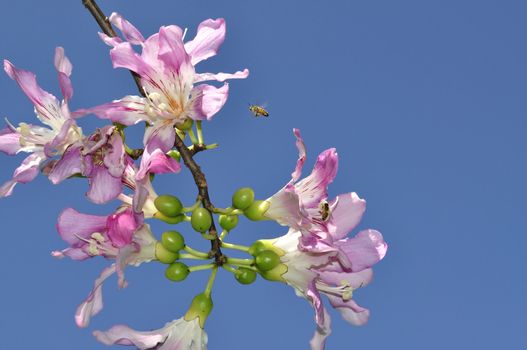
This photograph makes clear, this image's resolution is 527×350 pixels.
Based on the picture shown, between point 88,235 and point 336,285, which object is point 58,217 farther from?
point 336,285

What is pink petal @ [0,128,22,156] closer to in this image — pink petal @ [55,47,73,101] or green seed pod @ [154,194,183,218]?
pink petal @ [55,47,73,101]

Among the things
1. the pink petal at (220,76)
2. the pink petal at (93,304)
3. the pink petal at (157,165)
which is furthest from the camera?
the pink petal at (93,304)

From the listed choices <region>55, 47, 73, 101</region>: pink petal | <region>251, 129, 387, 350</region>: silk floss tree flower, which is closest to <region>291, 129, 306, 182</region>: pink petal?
<region>251, 129, 387, 350</region>: silk floss tree flower

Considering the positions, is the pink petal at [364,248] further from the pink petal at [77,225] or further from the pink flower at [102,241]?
the pink petal at [77,225]

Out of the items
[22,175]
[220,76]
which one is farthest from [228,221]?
[22,175]

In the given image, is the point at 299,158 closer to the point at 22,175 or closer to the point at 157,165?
the point at 157,165

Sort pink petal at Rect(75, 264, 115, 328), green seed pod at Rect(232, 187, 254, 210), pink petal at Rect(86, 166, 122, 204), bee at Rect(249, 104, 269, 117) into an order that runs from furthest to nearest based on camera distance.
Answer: bee at Rect(249, 104, 269, 117), green seed pod at Rect(232, 187, 254, 210), pink petal at Rect(75, 264, 115, 328), pink petal at Rect(86, 166, 122, 204)

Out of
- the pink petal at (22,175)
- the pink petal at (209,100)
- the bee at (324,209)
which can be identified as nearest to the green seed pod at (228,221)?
the bee at (324,209)
